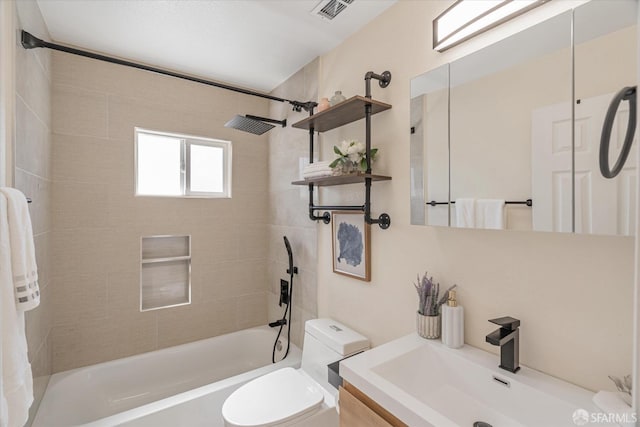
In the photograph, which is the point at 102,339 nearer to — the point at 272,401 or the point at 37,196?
the point at 37,196

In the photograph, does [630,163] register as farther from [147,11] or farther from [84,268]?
[84,268]

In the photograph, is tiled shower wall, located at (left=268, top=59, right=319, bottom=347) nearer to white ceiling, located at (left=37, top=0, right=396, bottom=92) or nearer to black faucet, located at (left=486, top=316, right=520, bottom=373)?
white ceiling, located at (left=37, top=0, right=396, bottom=92)

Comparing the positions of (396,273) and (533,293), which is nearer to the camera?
(533,293)

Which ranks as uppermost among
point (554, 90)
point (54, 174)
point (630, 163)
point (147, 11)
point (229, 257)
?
point (147, 11)

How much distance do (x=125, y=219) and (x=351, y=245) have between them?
1.70 meters

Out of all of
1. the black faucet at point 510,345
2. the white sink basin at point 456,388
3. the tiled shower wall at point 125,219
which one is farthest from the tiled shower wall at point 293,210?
the black faucet at point 510,345

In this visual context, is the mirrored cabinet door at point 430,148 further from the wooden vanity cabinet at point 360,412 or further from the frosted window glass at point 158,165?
the frosted window glass at point 158,165

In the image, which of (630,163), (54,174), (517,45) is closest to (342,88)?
(517,45)

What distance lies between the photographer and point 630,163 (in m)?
0.78

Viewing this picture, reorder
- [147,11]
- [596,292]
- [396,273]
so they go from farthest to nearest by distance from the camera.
A: [147,11] → [396,273] → [596,292]

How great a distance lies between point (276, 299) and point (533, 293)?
6.78 feet

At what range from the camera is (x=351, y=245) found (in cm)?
184

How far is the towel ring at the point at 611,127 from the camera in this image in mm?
726

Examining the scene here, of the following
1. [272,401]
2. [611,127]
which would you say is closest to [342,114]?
[611,127]
